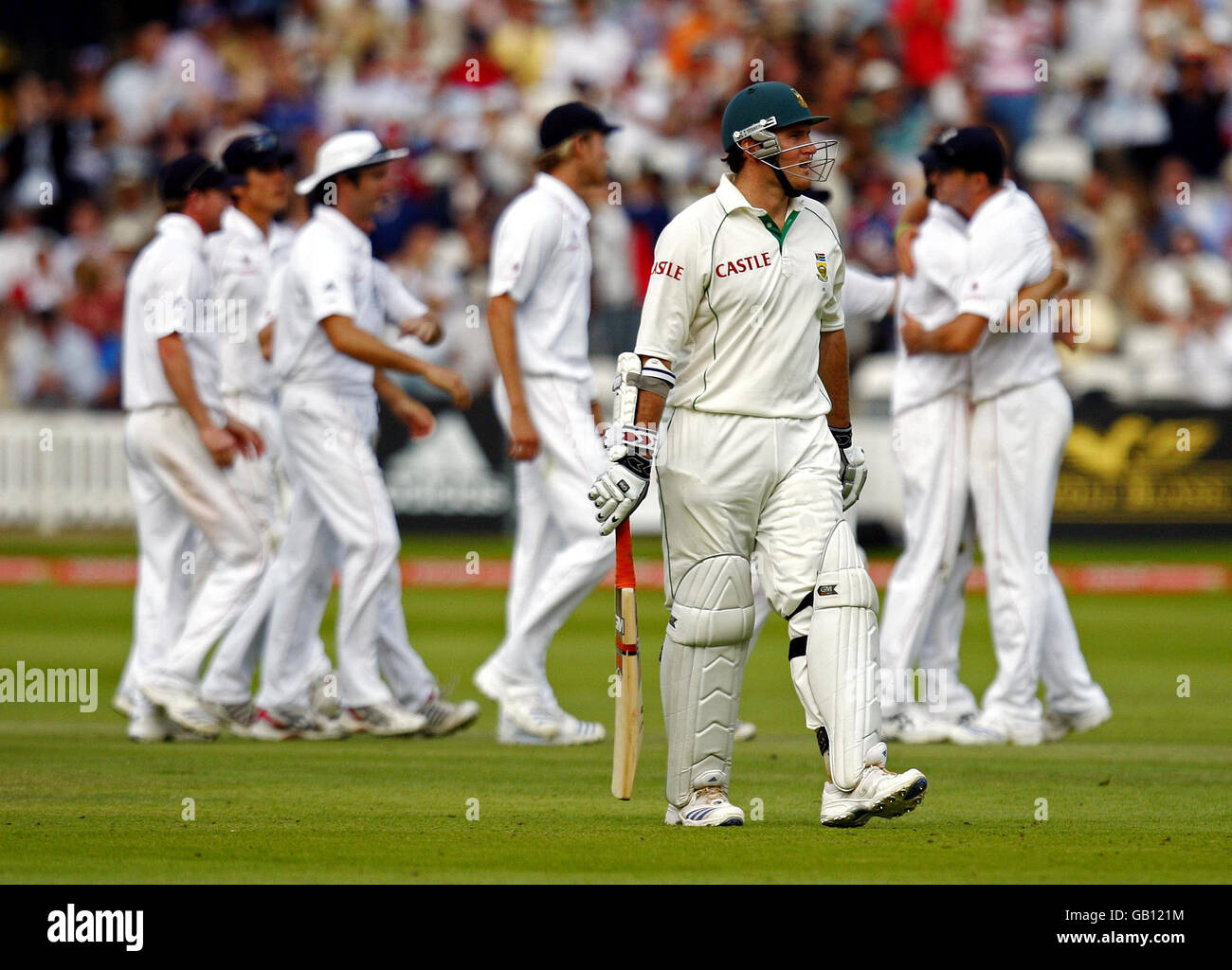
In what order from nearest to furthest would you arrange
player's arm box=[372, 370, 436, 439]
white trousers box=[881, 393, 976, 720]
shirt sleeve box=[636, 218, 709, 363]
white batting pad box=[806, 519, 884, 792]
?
1. white batting pad box=[806, 519, 884, 792]
2. shirt sleeve box=[636, 218, 709, 363]
3. white trousers box=[881, 393, 976, 720]
4. player's arm box=[372, 370, 436, 439]

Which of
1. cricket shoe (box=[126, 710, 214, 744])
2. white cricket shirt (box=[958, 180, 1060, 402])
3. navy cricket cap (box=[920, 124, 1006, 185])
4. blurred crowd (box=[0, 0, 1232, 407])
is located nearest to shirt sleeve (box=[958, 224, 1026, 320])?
white cricket shirt (box=[958, 180, 1060, 402])

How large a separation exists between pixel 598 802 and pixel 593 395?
2.93 m

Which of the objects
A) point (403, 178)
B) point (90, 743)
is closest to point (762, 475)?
point (90, 743)

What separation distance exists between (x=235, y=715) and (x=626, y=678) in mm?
3464

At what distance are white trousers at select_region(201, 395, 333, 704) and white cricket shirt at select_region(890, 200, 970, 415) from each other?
309 centimetres

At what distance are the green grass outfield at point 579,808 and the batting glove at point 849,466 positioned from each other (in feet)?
3.88

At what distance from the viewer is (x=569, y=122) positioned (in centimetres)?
988

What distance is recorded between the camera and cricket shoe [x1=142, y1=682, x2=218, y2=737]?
9.58 metres

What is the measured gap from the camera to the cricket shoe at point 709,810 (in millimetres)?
6957

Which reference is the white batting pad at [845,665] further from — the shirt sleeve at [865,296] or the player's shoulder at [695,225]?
the shirt sleeve at [865,296]

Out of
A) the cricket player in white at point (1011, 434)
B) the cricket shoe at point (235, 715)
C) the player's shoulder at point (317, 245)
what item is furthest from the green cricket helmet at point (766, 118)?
the cricket shoe at point (235, 715)

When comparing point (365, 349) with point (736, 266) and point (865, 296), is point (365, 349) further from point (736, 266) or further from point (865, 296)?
point (736, 266)

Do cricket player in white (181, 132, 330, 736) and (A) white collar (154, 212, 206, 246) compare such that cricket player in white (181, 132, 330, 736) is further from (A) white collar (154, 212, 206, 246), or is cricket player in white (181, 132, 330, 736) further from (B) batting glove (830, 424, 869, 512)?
(B) batting glove (830, 424, 869, 512)

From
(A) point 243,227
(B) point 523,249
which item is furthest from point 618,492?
(A) point 243,227
